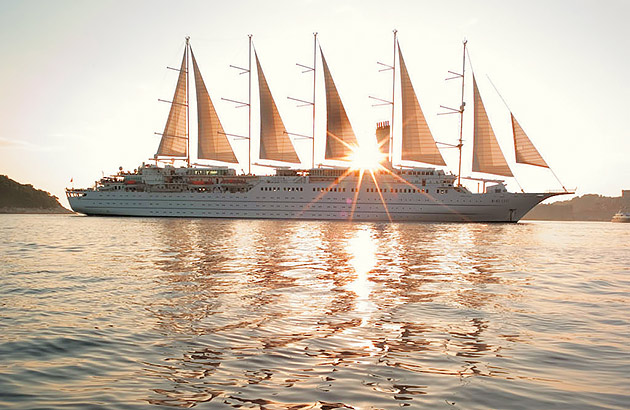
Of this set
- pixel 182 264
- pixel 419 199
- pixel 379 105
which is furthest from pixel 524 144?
pixel 182 264

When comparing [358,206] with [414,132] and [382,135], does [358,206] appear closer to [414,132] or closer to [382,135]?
[414,132]

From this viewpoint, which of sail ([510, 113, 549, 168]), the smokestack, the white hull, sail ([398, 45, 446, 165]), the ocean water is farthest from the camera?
the smokestack

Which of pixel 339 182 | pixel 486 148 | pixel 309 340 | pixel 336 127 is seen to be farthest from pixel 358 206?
pixel 309 340

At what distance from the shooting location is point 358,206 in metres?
48.5

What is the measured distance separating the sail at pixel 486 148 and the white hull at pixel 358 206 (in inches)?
115

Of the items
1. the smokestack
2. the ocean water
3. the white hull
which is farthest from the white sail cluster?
the ocean water

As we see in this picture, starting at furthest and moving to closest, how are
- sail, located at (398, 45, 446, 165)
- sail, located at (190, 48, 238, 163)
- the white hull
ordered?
sail, located at (190, 48, 238, 163) → the white hull → sail, located at (398, 45, 446, 165)

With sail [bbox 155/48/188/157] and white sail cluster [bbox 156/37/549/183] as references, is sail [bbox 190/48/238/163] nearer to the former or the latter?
white sail cluster [bbox 156/37/549/183]

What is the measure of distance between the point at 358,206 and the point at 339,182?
3.63 meters

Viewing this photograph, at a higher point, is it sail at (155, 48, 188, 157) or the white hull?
sail at (155, 48, 188, 157)

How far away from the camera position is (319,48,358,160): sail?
47.6 meters

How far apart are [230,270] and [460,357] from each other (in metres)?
7.10

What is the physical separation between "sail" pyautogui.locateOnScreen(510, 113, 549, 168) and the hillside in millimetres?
127143

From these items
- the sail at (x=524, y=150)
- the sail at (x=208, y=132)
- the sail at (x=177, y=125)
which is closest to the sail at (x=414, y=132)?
the sail at (x=524, y=150)
